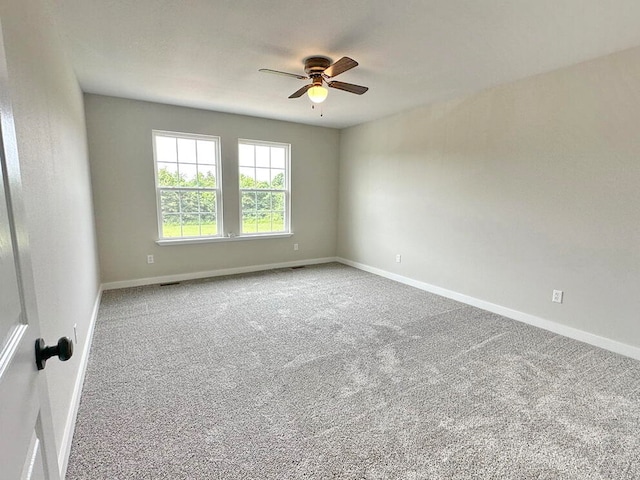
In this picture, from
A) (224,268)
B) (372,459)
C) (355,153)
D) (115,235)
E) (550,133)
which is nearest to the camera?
(372,459)

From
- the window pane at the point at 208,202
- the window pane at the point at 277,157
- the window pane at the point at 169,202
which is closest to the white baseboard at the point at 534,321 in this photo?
the window pane at the point at 277,157

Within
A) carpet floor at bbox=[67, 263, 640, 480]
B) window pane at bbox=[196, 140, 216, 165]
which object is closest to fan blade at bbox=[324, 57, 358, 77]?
carpet floor at bbox=[67, 263, 640, 480]

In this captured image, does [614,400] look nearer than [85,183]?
Yes

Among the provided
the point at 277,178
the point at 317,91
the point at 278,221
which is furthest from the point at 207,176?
the point at 317,91

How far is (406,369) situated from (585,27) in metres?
2.65

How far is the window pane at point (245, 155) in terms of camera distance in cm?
488

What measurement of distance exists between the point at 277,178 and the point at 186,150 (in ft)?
4.68

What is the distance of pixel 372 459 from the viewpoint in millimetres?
1569

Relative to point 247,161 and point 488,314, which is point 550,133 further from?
point 247,161

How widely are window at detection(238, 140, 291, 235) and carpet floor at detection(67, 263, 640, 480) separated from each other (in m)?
2.05

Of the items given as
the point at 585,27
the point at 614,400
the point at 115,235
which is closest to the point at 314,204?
the point at 115,235

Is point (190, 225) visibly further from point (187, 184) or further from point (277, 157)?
point (277, 157)

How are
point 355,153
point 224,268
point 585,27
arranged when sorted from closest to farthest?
point 585,27
point 224,268
point 355,153

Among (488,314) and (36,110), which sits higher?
(36,110)
